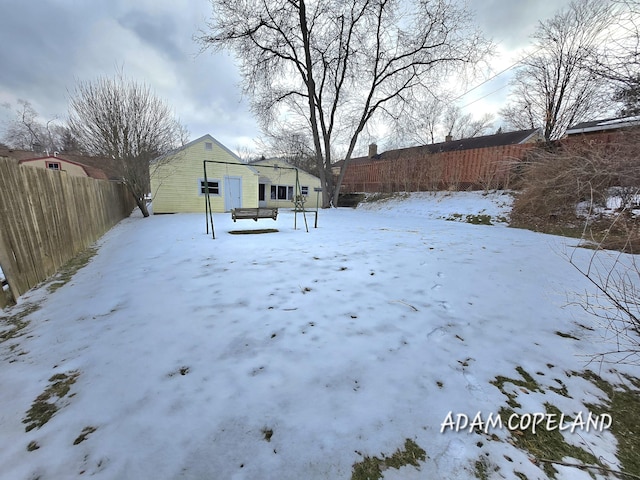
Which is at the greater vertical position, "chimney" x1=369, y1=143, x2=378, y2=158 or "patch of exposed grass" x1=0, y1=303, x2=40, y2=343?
"chimney" x1=369, y1=143, x2=378, y2=158

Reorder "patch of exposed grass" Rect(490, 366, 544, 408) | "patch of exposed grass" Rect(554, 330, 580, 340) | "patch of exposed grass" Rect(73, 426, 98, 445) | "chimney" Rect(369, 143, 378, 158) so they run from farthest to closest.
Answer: "chimney" Rect(369, 143, 378, 158) → "patch of exposed grass" Rect(554, 330, 580, 340) → "patch of exposed grass" Rect(490, 366, 544, 408) → "patch of exposed grass" Rect(73, 426, 98, 445)

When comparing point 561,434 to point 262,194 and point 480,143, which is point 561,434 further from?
point 480,143

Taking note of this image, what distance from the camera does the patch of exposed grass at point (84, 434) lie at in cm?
118

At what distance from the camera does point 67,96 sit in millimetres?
9453

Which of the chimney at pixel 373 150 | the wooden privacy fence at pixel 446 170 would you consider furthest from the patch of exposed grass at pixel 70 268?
the chimney at pixel 373 150

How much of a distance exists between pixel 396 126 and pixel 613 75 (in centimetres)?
1181

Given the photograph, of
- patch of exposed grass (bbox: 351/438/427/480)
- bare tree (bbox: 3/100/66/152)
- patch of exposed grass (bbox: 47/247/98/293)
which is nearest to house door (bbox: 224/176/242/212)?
patch of exposed grass (bbox: 47/247/98/293)

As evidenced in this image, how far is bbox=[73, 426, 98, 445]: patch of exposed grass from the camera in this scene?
1180mm

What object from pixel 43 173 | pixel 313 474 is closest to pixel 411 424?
pixel 313 474

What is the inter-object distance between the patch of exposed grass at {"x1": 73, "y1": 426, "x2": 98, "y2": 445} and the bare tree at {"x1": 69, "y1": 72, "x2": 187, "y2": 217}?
41.2 ft

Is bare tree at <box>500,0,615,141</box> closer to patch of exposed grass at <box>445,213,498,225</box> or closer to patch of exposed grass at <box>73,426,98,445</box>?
patch of exposed grass at <box>445,213,498,225</box>

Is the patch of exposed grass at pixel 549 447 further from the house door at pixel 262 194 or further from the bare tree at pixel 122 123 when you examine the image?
the house door at pixel 262 194

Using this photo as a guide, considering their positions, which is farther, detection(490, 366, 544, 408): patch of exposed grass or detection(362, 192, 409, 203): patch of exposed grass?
detection(362, 192, 409, 203): patch of exposed grass

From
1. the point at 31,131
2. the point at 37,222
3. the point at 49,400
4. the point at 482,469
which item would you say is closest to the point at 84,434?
the point at 49,400
